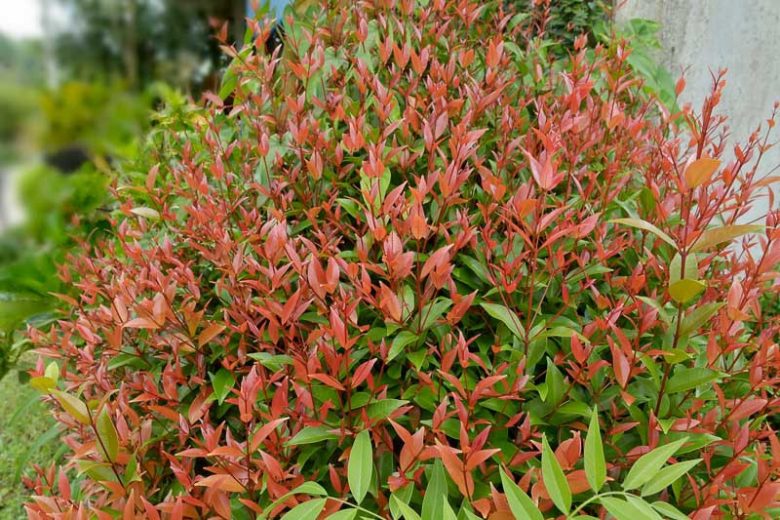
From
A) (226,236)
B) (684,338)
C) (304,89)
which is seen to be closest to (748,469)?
(684,338)

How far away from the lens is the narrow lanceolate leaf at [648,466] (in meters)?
0.80

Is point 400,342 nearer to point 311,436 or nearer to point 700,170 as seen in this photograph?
point 311,436

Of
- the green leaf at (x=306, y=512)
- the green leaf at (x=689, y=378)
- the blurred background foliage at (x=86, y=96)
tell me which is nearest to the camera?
the green leaf at (x=306, y=512)

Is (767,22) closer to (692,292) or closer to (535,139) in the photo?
(535,139)

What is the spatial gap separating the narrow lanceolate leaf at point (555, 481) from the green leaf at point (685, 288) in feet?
0.93

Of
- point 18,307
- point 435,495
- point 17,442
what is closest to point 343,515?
point 435,495

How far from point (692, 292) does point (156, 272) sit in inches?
36.8

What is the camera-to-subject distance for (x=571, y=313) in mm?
1183

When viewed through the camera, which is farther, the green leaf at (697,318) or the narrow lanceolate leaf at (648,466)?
the green leaf at (697,318)

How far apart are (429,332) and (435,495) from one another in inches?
12.9

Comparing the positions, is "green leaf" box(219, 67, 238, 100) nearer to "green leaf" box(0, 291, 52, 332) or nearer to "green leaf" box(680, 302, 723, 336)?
"green leaf" box(680, 302, 723, 336)

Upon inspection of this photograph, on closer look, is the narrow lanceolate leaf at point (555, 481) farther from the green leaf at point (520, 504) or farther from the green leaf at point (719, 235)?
the green leaf at point (719, 235)

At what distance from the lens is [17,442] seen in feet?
11.0

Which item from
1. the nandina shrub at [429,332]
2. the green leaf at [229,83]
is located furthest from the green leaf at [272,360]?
the green leaf at [229,83]
